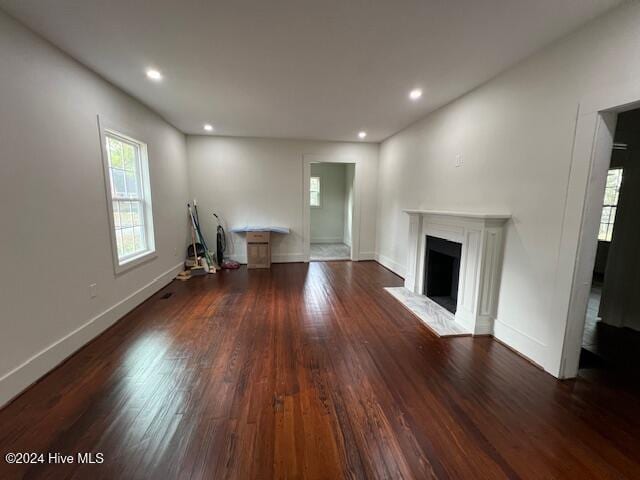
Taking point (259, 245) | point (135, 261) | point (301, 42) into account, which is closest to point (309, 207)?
point (259, 245)

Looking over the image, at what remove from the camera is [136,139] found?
11.2ft

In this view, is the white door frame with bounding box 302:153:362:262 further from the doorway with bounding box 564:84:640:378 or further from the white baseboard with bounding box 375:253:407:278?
the doorway with bounding box 564:84:640:378

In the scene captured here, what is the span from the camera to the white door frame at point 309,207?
568 cm

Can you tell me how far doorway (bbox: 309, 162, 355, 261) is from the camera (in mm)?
8117

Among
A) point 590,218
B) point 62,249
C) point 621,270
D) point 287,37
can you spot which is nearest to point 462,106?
point 590,218

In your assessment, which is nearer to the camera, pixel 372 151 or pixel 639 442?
pixel 639 442

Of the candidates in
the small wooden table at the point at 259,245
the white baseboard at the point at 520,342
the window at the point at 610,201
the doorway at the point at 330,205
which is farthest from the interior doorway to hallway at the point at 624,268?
the doorway at the point at 330,205

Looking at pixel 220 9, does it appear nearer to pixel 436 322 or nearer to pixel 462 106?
pixel 462 106

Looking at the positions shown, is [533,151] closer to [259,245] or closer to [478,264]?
[478,264]

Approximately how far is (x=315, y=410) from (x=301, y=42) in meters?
2.79

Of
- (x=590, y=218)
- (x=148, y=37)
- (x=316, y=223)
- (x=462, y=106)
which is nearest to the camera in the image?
(x=590, y=218)

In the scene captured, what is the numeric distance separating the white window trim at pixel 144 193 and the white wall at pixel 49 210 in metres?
0.07

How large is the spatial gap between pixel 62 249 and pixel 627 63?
4.41 metres

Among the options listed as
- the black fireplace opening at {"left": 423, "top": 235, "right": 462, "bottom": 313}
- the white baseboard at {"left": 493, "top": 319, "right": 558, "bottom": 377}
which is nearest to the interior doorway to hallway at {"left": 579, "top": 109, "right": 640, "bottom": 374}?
the white baseboard at {"left": 493, "top": 319, "right": 558, "bottom": 377}
